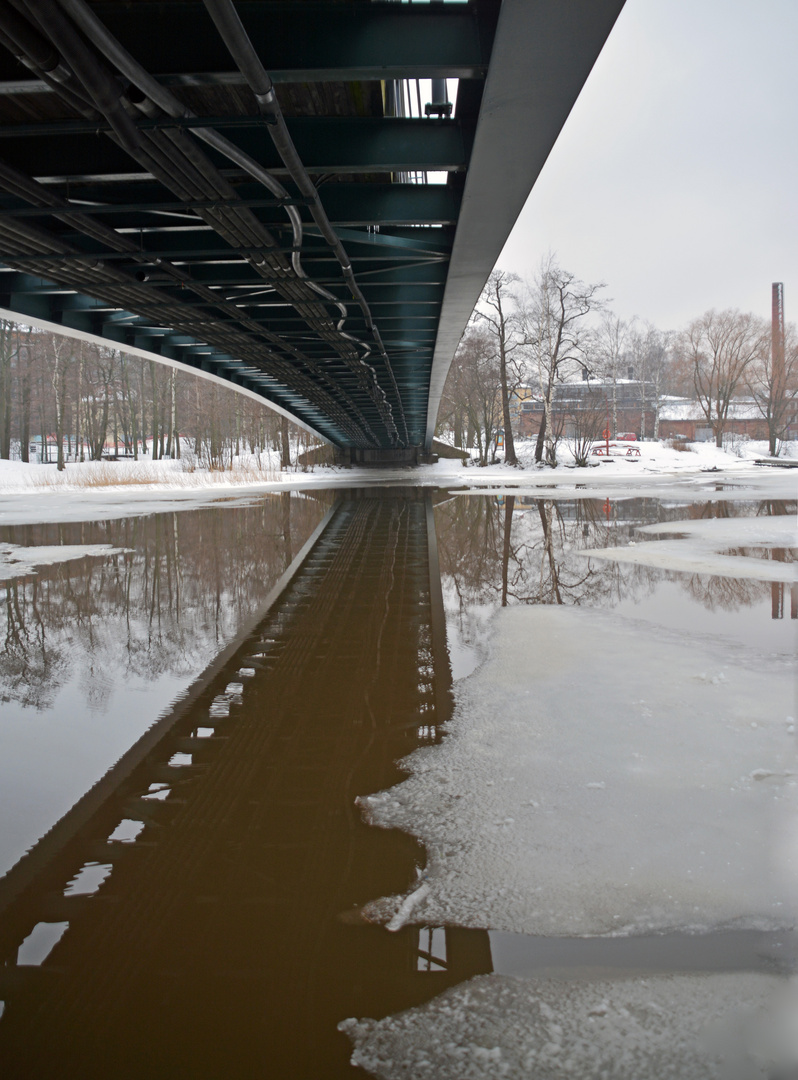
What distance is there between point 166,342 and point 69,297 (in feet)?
15.1

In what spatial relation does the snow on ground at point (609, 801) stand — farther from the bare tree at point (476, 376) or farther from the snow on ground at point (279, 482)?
the bare tree at point (476, 376)

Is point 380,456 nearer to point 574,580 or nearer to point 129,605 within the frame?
point 574,580

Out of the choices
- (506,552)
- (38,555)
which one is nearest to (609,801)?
(506,552)

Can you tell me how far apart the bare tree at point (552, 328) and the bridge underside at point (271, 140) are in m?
33.3

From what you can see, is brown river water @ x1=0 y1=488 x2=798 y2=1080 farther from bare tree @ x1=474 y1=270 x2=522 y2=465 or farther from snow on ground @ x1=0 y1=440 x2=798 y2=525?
bare tree @ x1=474 y1=270 x2=522 y2=465

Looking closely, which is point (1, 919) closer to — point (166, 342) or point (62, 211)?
point (62, 211)

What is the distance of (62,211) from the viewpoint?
7422mm

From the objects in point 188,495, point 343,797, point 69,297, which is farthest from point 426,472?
point 343,797

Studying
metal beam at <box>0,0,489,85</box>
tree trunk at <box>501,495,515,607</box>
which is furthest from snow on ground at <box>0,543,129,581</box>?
metal beam at <box>0,0,489,85</box>

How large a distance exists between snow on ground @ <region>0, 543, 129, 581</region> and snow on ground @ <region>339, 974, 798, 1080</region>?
9043 millimetres

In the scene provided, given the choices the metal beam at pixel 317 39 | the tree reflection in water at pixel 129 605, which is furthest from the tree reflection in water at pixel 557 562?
the metal beam at pixel 317 39

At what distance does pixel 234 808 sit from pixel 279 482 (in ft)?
110

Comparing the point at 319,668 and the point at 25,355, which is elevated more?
the point at 25,355

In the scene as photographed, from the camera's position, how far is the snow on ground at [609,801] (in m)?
2.76
